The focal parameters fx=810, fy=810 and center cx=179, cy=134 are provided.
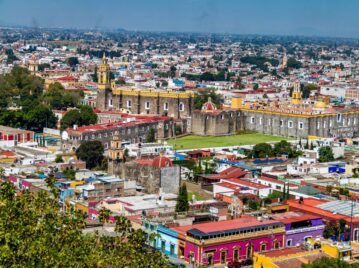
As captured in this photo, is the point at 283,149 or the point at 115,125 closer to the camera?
the point at 283,149

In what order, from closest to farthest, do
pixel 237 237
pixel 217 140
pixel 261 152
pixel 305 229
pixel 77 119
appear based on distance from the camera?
pixel 237 237 → pixel 305 229 → pixel 261 152 → pixel 77 119 → pixel 217 140

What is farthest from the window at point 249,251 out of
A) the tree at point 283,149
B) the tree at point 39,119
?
the tree at point 39,119

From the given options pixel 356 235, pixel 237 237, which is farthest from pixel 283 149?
pixel 237 237

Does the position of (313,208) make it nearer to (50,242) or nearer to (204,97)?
(50,242)

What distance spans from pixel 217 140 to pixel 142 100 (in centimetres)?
546

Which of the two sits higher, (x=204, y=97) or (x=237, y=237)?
(x=237, y=237)

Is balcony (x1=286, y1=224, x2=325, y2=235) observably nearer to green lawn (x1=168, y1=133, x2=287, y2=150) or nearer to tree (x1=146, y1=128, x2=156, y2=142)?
green lawn (x1=168, y1=133, x2=287, y2=150)

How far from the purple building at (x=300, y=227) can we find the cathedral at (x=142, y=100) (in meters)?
20.8

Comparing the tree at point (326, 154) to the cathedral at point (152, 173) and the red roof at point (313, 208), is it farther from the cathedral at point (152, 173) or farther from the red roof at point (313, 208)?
the red roof at point (313, 208)

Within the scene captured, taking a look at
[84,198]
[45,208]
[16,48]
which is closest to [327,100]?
[84,198]

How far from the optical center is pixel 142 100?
39.9m

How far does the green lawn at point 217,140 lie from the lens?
3438 centimetres

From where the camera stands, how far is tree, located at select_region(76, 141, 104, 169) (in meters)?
27.2

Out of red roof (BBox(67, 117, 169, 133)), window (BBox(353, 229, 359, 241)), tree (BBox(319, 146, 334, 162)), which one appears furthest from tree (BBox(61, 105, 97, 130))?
window (BBox(353, 229, 359, 241))
